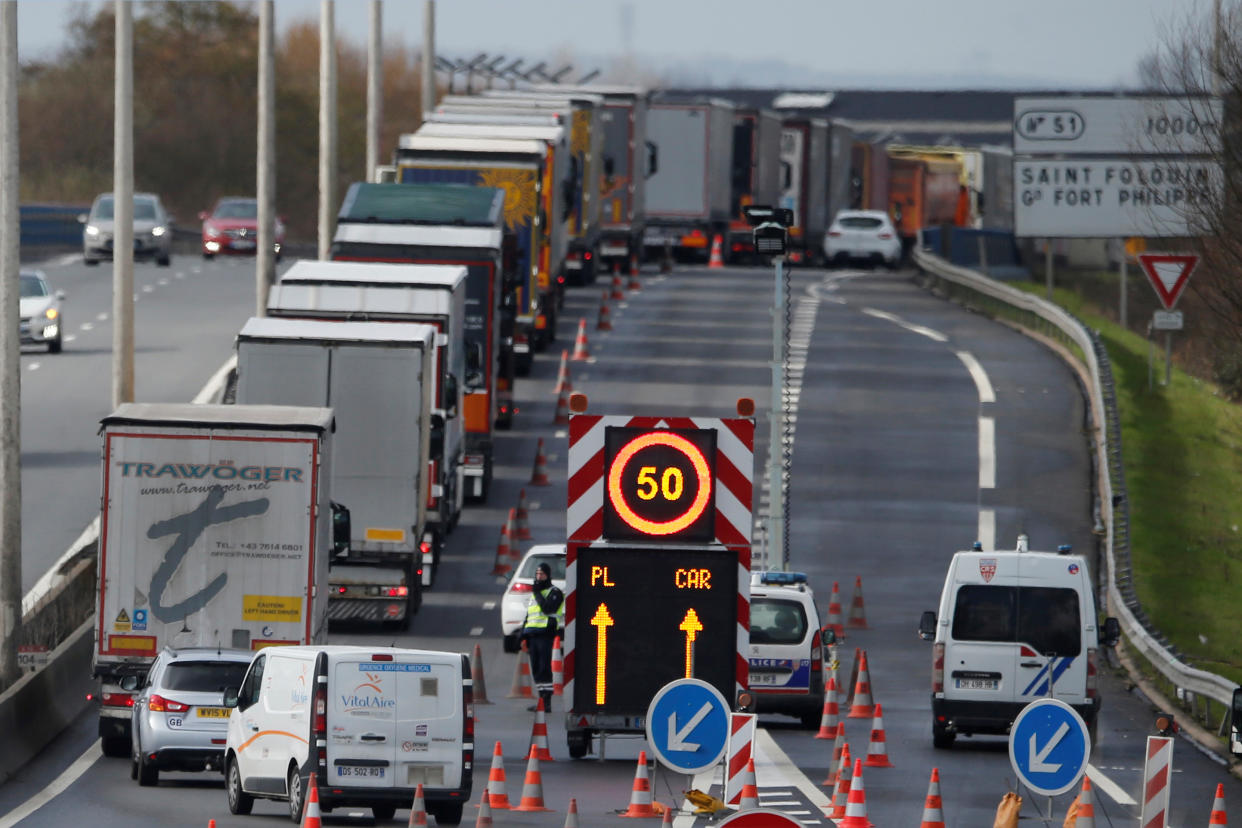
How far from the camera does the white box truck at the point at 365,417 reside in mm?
30156

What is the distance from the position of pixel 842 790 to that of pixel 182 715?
5.78 m

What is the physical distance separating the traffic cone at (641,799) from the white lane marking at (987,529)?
17287 mm

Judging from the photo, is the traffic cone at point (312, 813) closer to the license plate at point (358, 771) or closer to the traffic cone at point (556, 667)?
the license plate at point (358, 771)

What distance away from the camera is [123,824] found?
19406 mm

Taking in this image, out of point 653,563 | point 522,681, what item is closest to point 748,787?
point 653,563

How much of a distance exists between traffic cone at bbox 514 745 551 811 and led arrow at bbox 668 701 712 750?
16.9 ft

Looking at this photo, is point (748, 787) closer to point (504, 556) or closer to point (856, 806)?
point (856, 806)

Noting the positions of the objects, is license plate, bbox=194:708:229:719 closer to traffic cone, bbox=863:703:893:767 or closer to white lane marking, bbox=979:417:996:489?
traffic cone, bbox=863:703:893:767

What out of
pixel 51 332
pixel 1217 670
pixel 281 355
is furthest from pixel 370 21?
pixel 1217 670

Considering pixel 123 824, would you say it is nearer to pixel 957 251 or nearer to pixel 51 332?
pixel 51 332

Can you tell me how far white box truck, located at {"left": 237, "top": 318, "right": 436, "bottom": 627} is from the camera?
3016 centimetres

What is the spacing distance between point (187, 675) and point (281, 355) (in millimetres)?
8637

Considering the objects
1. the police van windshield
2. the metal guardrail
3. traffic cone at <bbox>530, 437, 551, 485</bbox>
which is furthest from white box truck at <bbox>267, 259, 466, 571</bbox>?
the metal guardrail

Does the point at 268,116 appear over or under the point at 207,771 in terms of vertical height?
A: over
